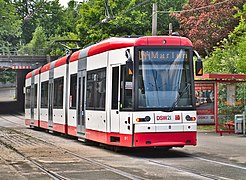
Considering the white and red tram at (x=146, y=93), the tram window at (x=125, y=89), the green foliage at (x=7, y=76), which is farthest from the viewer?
the green foliage at (x=7, y=76)

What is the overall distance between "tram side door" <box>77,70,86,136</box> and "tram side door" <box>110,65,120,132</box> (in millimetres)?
3398

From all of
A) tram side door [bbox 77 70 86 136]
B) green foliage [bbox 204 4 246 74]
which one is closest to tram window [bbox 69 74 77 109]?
tram side door [bbox 77 70 86 136]

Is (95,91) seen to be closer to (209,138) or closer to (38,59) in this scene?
(209,138)

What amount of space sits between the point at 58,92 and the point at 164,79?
9.81m

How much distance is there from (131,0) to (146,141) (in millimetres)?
46803

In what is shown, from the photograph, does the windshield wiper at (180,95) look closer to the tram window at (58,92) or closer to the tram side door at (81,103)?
the tram side door at (81,103)

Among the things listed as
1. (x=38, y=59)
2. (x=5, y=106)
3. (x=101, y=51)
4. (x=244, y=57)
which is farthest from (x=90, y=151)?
(x=5, y=106)

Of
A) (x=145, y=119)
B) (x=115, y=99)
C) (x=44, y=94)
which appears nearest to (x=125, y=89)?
(x=115, y=99)

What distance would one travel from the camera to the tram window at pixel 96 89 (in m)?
18.6

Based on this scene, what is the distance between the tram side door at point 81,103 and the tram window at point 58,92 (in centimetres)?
318

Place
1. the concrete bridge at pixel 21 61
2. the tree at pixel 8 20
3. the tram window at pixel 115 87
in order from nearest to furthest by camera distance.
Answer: the tram window at pixel 115 87, the concrete bridge at pixel 21 61, the tree at pixel 8 20

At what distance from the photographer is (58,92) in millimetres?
25719

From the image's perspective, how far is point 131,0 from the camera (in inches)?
2440

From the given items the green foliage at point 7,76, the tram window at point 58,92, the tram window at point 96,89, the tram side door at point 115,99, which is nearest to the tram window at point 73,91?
the tram window at point 58,92
